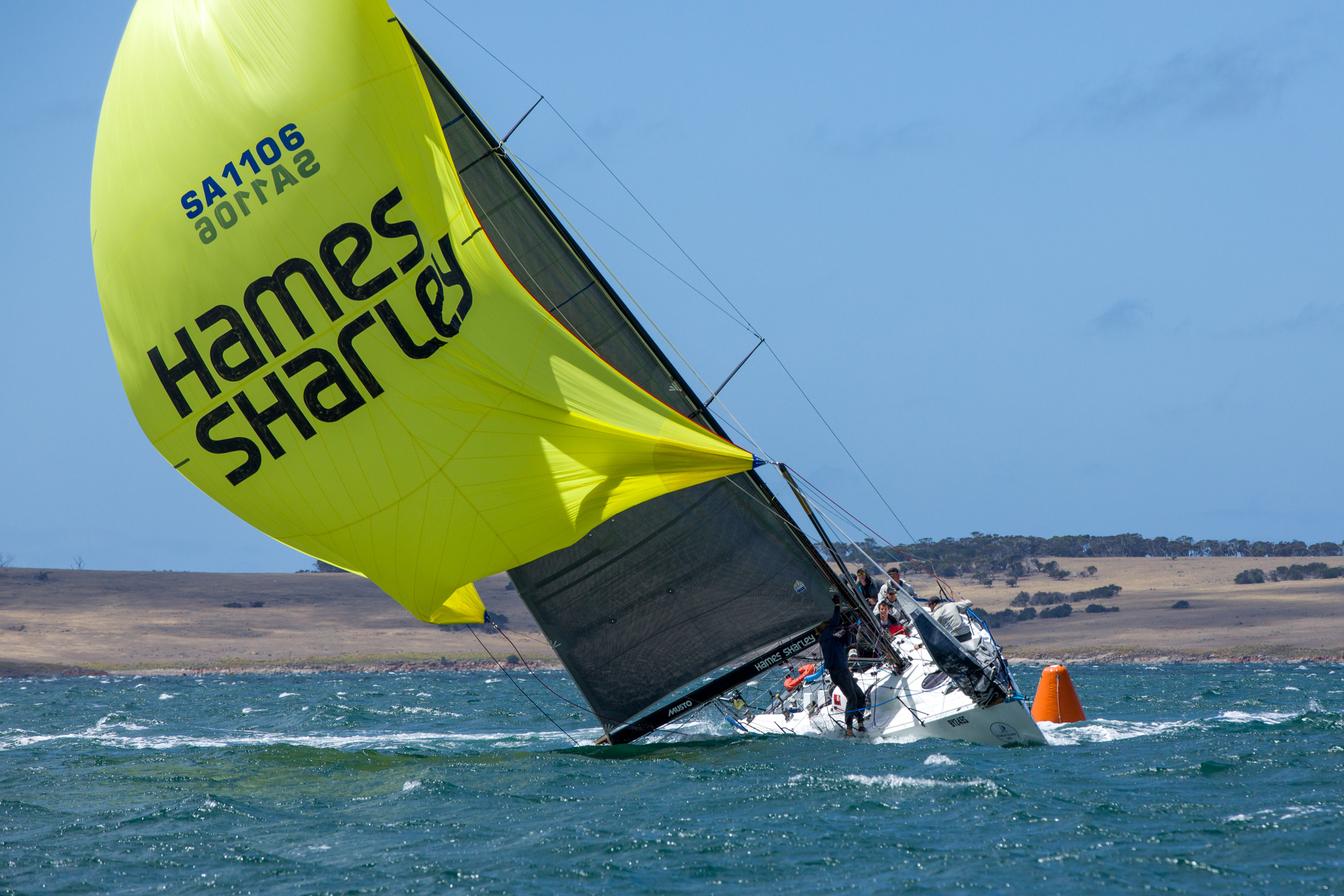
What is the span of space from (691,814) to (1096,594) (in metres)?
63.1

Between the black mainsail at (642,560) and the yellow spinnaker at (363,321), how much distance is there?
127cm

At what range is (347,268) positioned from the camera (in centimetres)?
1238

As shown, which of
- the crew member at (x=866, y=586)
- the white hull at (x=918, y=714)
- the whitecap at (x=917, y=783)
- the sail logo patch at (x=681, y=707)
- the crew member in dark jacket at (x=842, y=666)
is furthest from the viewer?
the crew member at (x=866, y=586)

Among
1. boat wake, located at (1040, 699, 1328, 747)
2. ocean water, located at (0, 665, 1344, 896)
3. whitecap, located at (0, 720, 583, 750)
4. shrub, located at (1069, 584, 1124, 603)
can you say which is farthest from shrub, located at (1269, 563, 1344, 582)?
whitecap, located at (0, 720, 583, 750)

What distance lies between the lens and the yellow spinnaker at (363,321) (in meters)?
12.4

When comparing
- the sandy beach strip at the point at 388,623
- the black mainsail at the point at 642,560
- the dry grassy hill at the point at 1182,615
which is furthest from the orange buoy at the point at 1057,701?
the dry grassy hill at the point at 1182,615

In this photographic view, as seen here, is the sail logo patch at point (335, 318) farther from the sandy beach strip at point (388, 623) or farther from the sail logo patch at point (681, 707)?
the sandy beach strip at point (388, 623)

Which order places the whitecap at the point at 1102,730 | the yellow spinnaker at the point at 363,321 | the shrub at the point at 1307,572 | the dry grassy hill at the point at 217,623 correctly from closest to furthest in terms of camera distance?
the yellow spinnaker at the point at 363,321, the whitecap at the point at 1102,730, the dry grassy hill at the point at 217,623, the shrub at the point at 1307,572

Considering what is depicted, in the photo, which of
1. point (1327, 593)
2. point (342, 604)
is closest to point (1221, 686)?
point (1327, 593)

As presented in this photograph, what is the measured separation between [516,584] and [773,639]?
3296 millimetres

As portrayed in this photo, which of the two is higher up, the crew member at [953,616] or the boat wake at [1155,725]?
the crew member at [953,616]

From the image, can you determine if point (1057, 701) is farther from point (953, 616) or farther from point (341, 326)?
point (341, 326)

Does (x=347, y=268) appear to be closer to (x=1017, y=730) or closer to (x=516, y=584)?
(x=516, y=584)

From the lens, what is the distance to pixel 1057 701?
57.9 ft
